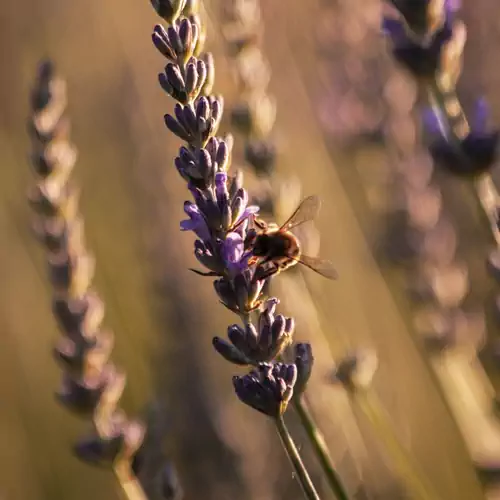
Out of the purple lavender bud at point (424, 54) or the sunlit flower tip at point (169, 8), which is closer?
the sunlit flower tip at point (169, 8)

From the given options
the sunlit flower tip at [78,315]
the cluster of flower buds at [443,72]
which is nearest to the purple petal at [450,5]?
the cluster of flower buds at [443,72]

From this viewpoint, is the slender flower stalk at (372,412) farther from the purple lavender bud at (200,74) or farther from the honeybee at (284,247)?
the purple lavender bud at (200,74)

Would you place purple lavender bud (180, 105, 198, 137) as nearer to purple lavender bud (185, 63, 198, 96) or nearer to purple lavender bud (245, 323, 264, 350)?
purple lavender bud (185, 63, 198, 96)

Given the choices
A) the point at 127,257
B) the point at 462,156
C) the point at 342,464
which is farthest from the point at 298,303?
the point at 127,257

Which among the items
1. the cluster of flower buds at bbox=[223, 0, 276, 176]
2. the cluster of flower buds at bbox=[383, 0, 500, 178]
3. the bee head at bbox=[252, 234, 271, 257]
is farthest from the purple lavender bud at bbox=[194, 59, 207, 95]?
the cluster of flower buds at bbox=[223, 0, 276, 176]

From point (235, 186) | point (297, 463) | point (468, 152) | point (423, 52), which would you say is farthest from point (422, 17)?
point (297, 463)

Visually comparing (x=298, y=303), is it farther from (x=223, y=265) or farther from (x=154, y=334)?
(x=154, y=334)

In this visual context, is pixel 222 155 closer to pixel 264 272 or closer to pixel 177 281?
pixel 264 272
